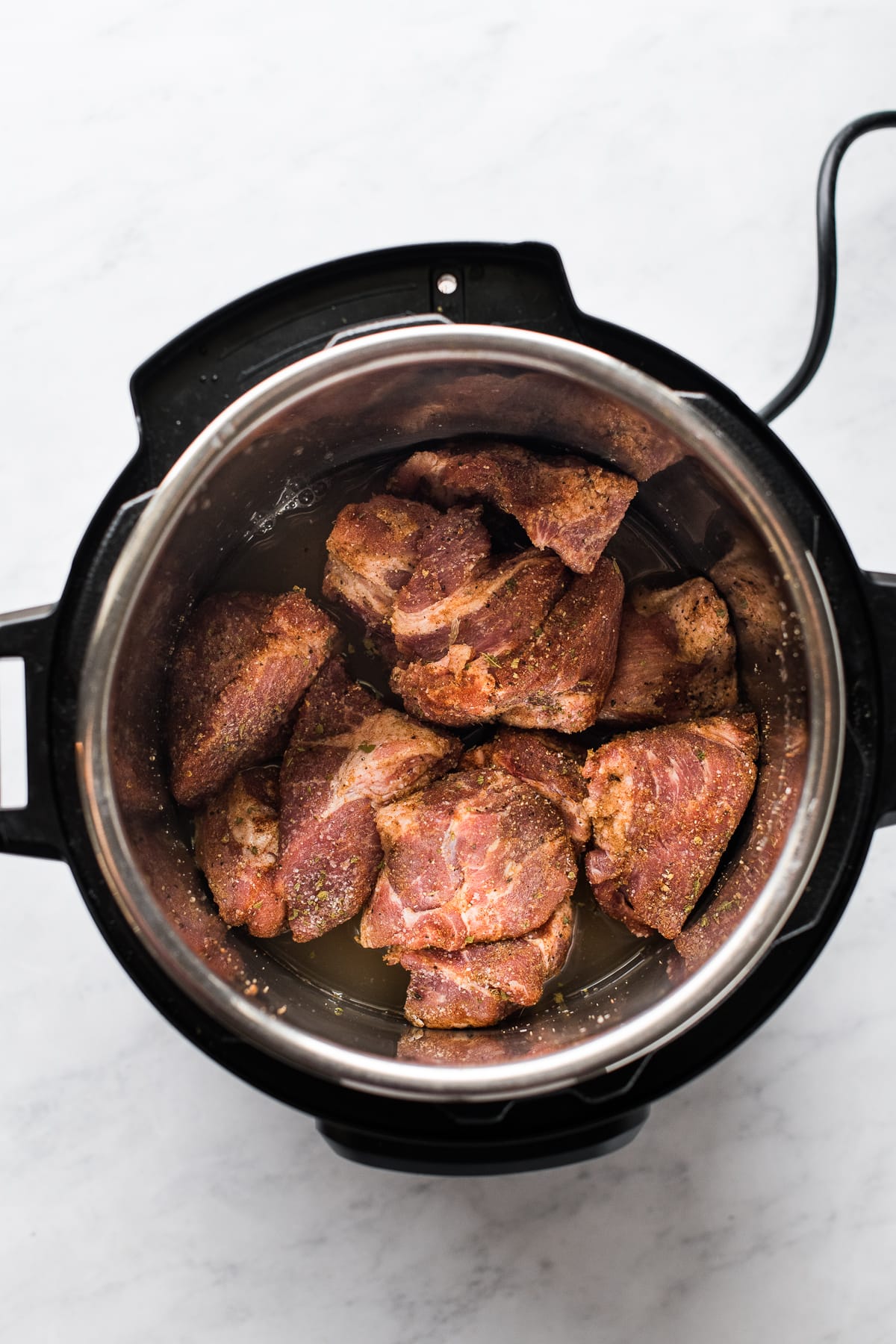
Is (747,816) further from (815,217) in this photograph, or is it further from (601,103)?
(601,103)

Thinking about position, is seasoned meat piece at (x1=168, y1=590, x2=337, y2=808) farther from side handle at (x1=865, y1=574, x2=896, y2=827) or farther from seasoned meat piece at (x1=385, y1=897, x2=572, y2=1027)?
side handle at (x1=865, y1=574, x2=896, y2=827)

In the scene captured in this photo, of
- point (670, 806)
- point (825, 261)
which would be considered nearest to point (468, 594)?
point (670, 806)

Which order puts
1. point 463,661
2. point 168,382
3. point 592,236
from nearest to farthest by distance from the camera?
point 168,382
point 463,661
point 592,236

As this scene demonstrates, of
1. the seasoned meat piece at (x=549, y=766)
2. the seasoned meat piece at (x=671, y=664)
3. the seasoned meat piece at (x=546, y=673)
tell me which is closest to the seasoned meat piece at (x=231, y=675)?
the seasoned meat piece at (x=546, y=673)

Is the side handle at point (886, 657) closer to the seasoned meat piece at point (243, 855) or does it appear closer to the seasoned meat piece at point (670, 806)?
the seasoned meat piece at point (670, 806)

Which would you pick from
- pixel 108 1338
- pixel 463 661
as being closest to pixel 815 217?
pixel 463 661

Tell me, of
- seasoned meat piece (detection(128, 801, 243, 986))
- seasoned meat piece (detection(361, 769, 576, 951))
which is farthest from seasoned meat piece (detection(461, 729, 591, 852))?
seasoned meat piece (detection(128, 801, 243, 986))

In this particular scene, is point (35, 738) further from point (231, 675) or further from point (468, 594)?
point (468, 594)
